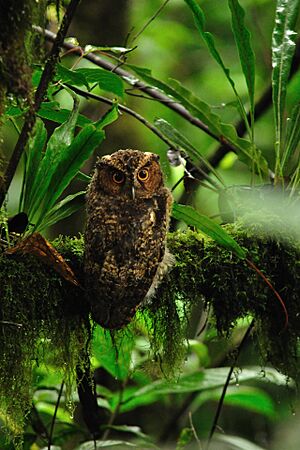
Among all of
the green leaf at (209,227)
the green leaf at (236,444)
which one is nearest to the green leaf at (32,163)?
the green leaf at (209,227)

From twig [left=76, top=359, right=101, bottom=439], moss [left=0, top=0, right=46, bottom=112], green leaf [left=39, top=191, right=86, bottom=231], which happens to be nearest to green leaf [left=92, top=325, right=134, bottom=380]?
twig [left=76, top=359, right=101, bottom=439]

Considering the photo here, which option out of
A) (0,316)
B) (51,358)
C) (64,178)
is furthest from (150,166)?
(51,358)

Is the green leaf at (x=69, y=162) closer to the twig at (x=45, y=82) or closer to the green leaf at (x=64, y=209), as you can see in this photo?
the green leaf at (x=64, y=209)

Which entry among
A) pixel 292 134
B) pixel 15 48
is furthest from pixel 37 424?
pixel 15 48

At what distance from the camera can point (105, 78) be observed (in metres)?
1.68

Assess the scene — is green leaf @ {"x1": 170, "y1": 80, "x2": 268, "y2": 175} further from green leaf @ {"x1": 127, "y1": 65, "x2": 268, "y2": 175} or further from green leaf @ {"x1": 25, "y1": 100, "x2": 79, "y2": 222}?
green leaf @ {"x1": 25, "y1": 100, "x2": 79, "y2": 222}

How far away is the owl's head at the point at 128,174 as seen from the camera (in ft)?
4.73

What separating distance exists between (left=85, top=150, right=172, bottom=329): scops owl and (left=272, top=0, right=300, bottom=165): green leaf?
0.62 meters

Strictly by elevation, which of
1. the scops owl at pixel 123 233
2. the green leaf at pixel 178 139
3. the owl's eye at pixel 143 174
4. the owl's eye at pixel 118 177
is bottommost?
the scops owl at pixel 123 233

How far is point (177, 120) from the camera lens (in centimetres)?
418

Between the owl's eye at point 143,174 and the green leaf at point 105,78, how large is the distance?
0.32 meters

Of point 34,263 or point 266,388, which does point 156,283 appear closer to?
point 34,263

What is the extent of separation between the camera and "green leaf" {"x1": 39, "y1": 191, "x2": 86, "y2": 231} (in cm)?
155

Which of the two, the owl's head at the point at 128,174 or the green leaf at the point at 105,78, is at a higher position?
the green leaf at the point at 105,78
